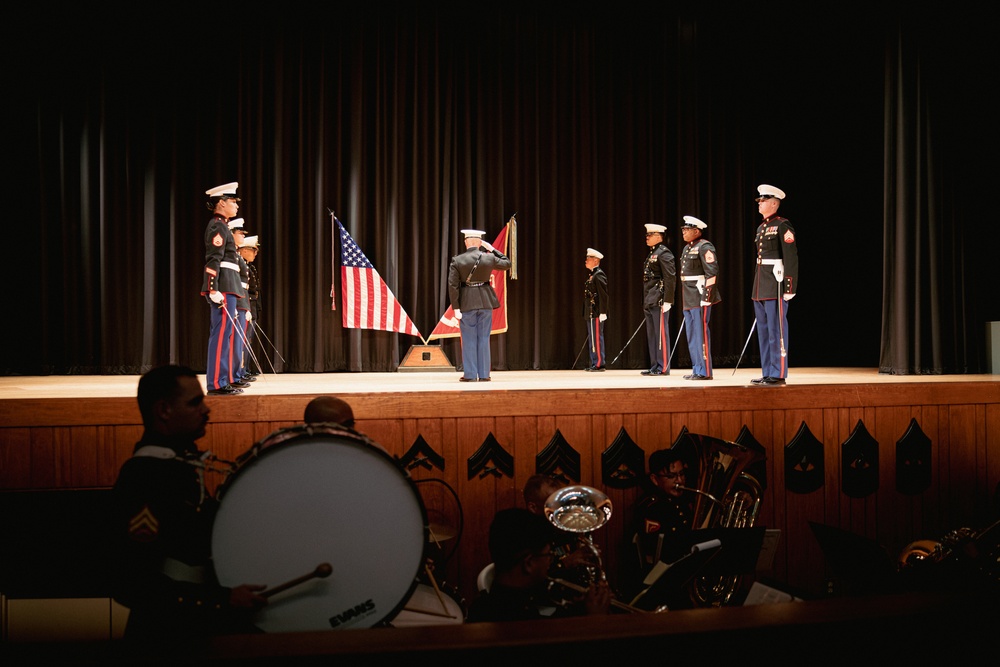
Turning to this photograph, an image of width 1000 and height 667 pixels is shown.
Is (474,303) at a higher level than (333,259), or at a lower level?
lower

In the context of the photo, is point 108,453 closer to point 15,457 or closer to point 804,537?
point 15,457

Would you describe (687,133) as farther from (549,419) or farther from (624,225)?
(549,419)

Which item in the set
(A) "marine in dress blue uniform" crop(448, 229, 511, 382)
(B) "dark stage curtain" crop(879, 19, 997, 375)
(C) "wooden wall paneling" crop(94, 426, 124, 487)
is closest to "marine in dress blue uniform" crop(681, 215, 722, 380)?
(A) "marine in dress blue uniform" crop(448, 229, 511, 382)

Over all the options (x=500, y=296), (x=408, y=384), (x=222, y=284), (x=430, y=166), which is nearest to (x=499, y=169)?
(x=430, y=166)

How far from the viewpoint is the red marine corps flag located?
8820 millimetres

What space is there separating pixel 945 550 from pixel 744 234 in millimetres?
7463

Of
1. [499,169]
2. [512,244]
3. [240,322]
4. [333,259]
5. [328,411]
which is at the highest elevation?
[499,169]

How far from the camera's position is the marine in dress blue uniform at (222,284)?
5.11 metres

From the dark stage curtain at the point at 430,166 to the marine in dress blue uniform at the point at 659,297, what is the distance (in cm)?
172

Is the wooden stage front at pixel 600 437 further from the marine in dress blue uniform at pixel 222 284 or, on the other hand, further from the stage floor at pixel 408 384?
the marine in dress blue uniform at pixel 222 284

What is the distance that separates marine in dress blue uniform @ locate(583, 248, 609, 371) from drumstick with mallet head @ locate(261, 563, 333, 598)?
23.8 ft

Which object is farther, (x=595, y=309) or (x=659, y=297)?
(x=595, y=309)

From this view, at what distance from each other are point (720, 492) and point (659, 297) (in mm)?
4538

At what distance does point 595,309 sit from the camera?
350 inches
